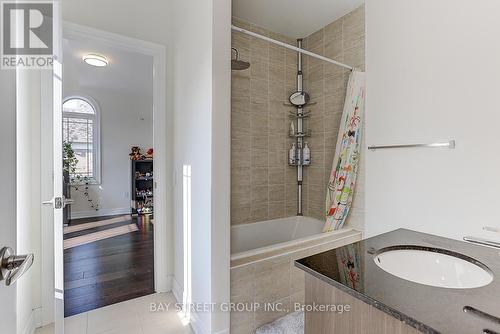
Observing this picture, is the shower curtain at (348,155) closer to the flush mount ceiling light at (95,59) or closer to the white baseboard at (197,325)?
the white baseboard at (197,325)

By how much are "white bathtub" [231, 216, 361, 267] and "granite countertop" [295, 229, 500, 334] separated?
78 cm

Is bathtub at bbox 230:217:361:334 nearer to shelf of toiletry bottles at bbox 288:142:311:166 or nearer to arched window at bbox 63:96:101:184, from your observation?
shelf of toiletry bottles at bbox 288:142:311:166

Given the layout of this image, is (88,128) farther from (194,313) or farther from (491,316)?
(491,316)

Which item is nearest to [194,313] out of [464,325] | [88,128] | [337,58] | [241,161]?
[241,161]

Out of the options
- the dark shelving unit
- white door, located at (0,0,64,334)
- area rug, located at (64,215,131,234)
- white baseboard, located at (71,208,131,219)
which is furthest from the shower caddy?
white baseboard, located at (71,208,131,219)

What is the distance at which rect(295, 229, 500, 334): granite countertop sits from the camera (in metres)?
0.62

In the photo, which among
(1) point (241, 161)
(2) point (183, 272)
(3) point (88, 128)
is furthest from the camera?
(3) point (88, 128)

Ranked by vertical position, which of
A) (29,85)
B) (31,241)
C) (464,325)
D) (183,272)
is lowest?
(183,272)

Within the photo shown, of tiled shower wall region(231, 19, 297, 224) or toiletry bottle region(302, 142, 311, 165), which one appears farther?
toiletry bottle region(302, 142, 311, 165)

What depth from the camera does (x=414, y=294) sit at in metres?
0.75

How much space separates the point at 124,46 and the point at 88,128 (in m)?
3.93

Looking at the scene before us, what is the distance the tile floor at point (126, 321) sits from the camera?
1.71m

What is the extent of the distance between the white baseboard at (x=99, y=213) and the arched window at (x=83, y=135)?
633mm

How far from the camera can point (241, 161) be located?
2.46 m
